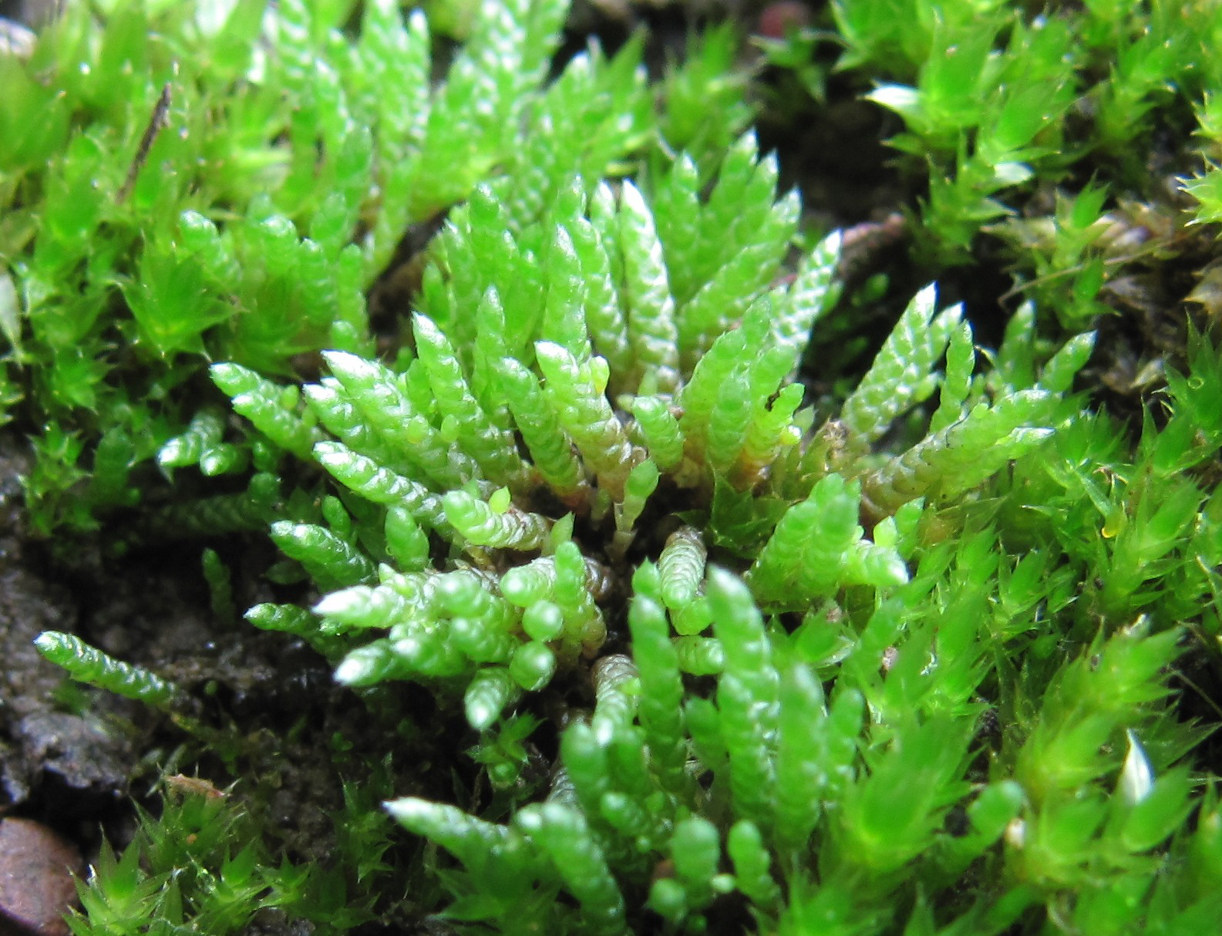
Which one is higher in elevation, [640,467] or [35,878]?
[640,467]

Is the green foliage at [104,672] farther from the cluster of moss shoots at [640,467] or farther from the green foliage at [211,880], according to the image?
the green foliage at [211,880]

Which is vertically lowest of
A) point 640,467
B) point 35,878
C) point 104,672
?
point 35,878

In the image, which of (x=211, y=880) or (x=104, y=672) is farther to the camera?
(x=104, y=672)

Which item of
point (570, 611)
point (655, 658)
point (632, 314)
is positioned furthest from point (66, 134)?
point (655, 658)

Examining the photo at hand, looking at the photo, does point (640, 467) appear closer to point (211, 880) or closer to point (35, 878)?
point (211, 880)

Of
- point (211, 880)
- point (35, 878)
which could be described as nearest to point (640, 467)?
point (211, 880)

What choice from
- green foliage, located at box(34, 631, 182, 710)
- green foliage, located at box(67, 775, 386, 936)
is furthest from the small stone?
green foliage, located at box(34, 631, 182, 710)
